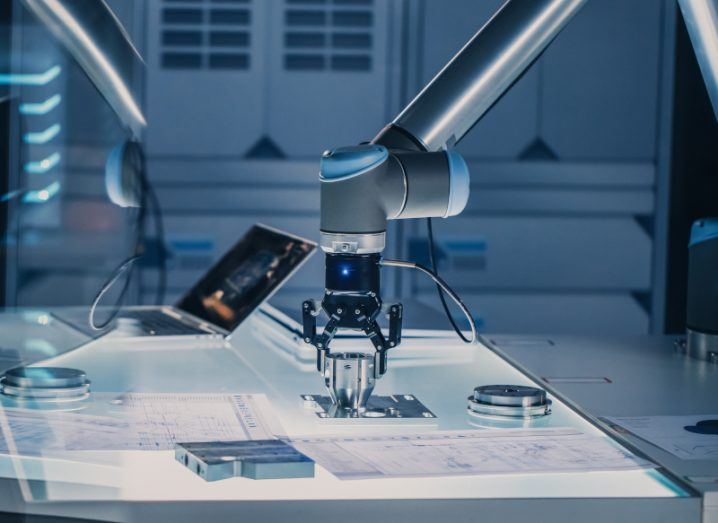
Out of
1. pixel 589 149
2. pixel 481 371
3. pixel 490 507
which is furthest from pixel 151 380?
pixel 589 149

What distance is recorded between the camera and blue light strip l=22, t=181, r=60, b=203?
2094mm

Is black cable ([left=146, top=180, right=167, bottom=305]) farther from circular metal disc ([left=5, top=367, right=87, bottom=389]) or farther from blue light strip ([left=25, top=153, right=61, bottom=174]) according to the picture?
circular metal disc ([left=5, top=367, right=87, bottom=389])

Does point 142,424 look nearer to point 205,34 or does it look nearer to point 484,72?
point 484,72

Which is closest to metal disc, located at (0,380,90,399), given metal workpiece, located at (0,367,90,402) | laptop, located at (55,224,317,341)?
metal workpiece, located at (0,367,90,402)

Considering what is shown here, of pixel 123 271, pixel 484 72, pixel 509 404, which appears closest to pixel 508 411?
pixel 509 404

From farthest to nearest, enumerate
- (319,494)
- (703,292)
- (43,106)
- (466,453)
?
(43,106), (703,292), (466,453), (319,494)

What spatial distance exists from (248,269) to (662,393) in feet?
2.82

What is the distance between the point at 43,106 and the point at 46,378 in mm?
669

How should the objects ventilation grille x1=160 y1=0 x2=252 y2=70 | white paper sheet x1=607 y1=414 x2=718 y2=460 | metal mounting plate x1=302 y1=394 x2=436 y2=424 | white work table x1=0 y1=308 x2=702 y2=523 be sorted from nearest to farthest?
1. white work table x1=0 y1=308 x2=702 y2=523
2. white paper sheet x1=607 y1=414 x2=718 y2=460
3. metal mounting plate x1=302 y1=394 x2=436 y2=424
4. ventilation grille x1=160 y1=0 x2=252 y2=70

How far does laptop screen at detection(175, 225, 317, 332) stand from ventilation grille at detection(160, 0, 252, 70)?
127 centimetres

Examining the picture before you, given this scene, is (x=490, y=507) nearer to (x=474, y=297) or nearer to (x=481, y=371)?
(x=481, y=371)

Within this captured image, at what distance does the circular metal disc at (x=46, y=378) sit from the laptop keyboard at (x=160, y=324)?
1.44 ft

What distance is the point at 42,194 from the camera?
2.15 meters

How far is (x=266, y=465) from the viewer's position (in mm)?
1239
